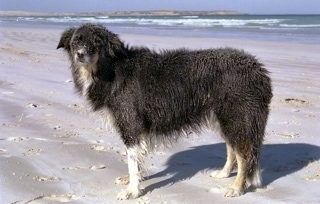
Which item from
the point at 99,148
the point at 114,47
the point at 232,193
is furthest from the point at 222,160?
the point at 114,47

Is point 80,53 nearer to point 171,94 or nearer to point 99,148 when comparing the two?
point 171,94

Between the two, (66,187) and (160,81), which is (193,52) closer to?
(160,81)

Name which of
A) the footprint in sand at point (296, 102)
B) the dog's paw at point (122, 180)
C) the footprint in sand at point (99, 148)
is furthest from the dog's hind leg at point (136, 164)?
the footprint in sand at point (296, 102)

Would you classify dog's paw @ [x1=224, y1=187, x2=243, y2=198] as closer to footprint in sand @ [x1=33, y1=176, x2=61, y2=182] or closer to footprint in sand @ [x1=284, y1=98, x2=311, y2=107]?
footprint in sand @ [x1=33, y1=176, x2=61, y2=182]

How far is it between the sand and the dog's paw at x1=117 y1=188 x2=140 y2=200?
0.35ft

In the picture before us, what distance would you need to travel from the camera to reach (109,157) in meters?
6.01

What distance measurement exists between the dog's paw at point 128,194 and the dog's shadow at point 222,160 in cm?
20

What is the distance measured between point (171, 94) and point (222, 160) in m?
1.50

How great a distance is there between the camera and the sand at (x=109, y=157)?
491 cm

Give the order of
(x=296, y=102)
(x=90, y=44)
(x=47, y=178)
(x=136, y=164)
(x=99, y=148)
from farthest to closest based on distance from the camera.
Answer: (x=296, y=102)
(x=99, y=148)
(x=47, y=178)
(x=136, y=164)
(x=90, y=44)

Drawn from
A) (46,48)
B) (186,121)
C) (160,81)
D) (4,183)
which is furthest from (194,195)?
(46,48)

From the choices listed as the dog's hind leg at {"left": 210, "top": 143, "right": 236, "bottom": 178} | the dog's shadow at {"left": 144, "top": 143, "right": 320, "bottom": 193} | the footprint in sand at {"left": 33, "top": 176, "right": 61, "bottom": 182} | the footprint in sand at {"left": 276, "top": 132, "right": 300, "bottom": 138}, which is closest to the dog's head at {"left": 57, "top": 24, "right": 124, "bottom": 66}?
the footprint in sand at {"left": 33, "top": 176, "right": 61, "bottom": 182}

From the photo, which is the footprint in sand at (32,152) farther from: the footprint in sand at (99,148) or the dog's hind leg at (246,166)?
the dog's hind leg at (246,166)

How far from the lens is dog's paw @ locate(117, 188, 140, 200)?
191 inches
